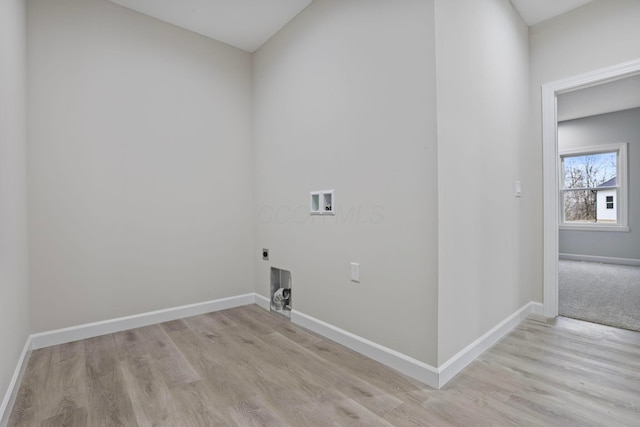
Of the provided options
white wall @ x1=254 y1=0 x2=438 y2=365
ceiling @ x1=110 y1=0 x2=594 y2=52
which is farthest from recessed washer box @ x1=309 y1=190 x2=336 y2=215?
ceiling @ x1=110 y1=0 x2=594 y2=52

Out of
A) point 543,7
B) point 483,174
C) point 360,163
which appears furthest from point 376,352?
point 543,7

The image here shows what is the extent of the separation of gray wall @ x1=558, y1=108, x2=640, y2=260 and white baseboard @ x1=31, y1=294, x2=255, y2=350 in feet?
19.2

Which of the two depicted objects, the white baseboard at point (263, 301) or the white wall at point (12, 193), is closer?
the white wall at point (12, 193)

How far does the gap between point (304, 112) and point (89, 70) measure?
1624 millimetres

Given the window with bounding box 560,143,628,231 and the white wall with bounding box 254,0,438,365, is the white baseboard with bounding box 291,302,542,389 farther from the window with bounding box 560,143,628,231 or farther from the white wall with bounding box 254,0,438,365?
the window with bounding box 560,143,628,231

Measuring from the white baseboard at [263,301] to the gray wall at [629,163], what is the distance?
5.69 meters

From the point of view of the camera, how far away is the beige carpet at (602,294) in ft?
8.51

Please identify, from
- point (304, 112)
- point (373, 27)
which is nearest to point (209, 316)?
point (304, 112)

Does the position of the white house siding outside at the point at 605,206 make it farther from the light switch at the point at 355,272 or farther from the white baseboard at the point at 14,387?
the white baseboard at the point at 14,387

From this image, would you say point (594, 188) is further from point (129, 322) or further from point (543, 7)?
point (129, 322)

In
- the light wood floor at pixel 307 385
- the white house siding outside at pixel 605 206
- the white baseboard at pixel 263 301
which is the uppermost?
the white house siding outside at pixel 605 206

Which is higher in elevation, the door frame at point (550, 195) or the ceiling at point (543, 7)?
the ceiling at point (543, 7)

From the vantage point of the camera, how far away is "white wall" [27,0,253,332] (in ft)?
7.15

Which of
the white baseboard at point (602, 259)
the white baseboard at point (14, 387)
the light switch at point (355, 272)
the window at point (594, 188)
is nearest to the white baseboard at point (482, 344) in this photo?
the light switch at point (355, 272)
